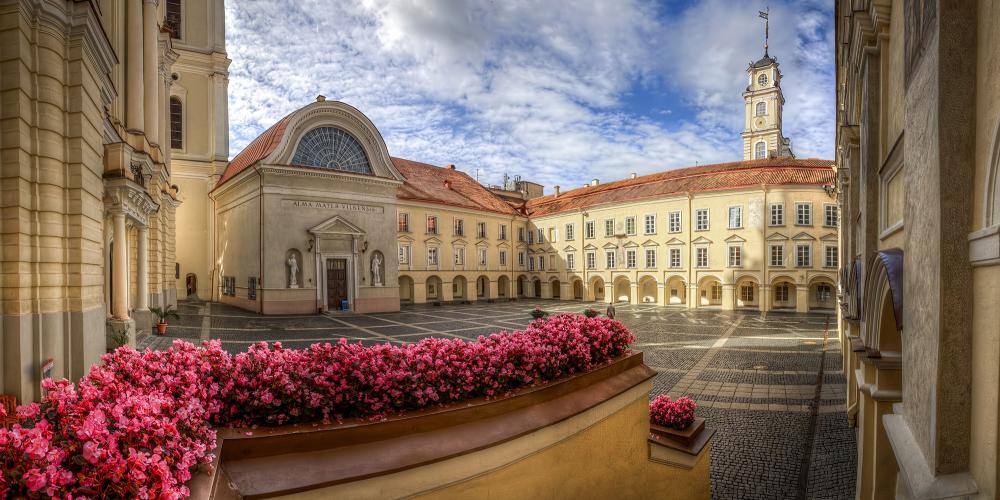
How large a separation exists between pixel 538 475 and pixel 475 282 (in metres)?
37.2

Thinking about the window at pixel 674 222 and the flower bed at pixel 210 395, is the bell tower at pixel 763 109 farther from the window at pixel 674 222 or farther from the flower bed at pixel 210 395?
Answer: the flower bed at pixel 210 395

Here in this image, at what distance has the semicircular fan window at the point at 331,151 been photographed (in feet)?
80.3

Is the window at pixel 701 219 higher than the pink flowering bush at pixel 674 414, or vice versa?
the window at pixel 701 219

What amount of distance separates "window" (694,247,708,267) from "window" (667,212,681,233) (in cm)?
220

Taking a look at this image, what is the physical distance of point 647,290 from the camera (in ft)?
131

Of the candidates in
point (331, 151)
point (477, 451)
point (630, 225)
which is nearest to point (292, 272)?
point (331, 151)

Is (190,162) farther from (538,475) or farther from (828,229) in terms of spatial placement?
(828,229)

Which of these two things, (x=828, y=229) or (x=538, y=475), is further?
(x=828, y=229)

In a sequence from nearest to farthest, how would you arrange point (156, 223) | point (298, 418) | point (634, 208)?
point (298, 418) < point (156, 223) < point (634, 208)

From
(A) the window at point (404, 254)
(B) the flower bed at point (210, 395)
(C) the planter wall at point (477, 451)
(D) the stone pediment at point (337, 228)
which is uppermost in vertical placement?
(D) the stone pediment at point (337, 228)

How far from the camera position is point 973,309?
2.77 meters

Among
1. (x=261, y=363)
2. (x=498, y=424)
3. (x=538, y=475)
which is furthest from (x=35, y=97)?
(x=538, y=475)

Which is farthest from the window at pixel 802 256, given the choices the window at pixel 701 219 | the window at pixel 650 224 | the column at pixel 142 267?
the column at pixel 142 267

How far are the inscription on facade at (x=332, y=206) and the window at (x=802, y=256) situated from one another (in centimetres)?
2844
